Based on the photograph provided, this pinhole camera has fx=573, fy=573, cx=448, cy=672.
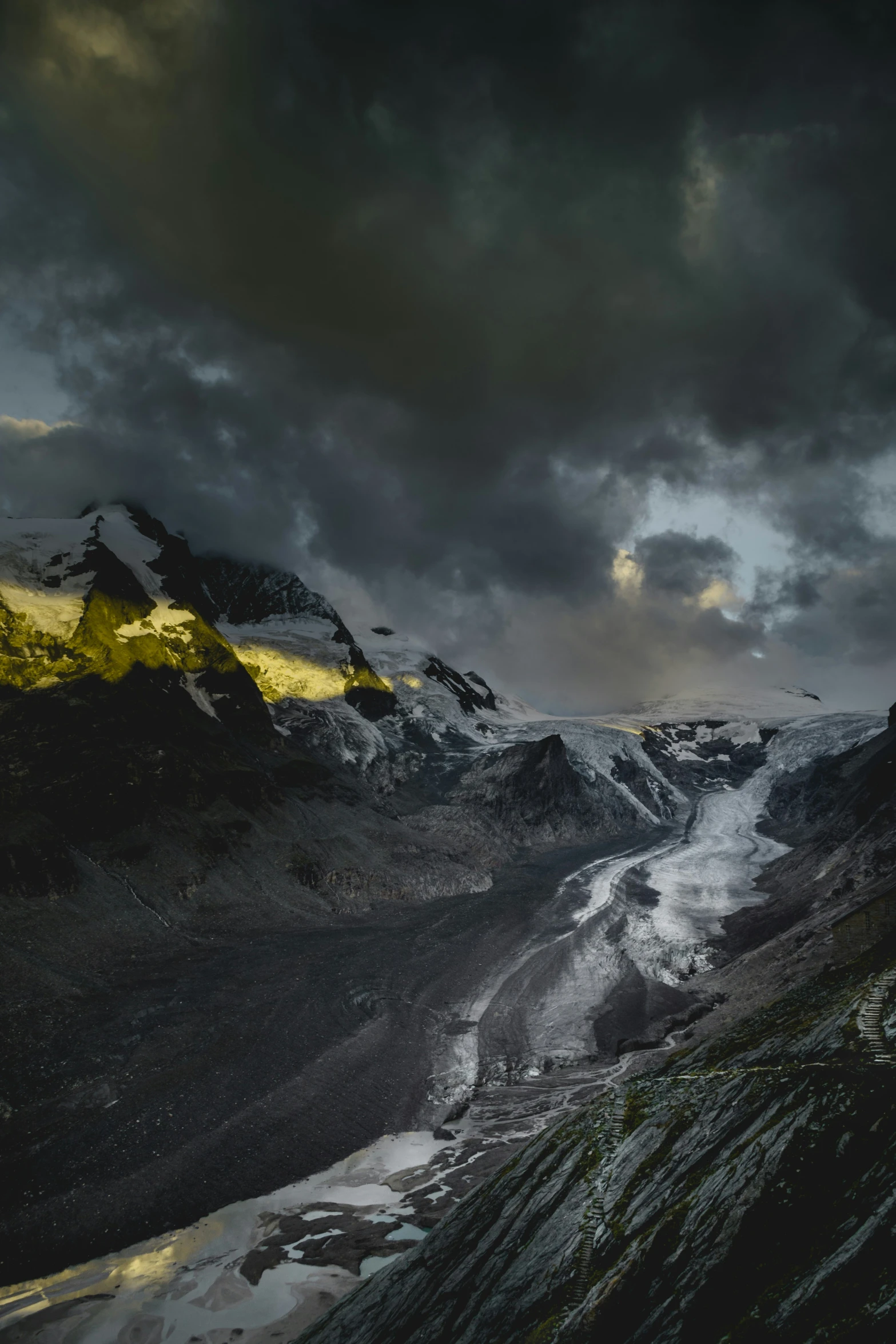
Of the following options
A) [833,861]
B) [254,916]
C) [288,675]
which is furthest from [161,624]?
[833,861]

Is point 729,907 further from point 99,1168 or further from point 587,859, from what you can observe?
point 99,1168

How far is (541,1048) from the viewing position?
2194cm

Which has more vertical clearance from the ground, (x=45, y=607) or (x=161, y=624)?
(x=161, y=624)

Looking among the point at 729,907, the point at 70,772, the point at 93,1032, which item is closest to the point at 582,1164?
the point at 93,1032

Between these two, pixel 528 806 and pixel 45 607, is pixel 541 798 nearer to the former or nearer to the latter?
pixel 528 806

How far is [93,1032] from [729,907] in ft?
145

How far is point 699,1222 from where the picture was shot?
4703mm

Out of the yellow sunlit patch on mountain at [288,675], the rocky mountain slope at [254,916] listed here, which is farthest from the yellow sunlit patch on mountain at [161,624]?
the yellow sunlit patch on mountain at [288,675]

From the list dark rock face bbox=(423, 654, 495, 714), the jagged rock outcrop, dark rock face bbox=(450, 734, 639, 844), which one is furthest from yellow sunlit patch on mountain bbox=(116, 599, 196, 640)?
dark rock face bbox=(423, 654, 495, 714)

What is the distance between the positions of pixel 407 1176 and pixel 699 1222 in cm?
1268

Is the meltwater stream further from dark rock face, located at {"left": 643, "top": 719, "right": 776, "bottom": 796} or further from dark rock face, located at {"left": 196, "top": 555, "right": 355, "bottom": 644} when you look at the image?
dark rock face, located at {"left": 643, "top": 719, "right": 776, "bottom": 796}

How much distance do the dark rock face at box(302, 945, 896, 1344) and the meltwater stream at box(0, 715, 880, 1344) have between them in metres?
3.52

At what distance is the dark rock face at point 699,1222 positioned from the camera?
3.58 m

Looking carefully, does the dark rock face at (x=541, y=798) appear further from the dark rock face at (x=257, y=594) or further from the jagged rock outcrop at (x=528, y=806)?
the dark rock face at (x=257, y=594)
